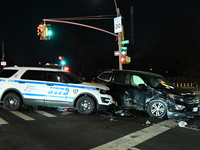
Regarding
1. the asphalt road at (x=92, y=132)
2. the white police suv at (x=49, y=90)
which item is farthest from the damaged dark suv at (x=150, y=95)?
the white police suv at (x=49, y=90)

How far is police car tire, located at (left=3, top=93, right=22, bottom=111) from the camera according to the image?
29.0ft

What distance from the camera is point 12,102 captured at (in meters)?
8.87

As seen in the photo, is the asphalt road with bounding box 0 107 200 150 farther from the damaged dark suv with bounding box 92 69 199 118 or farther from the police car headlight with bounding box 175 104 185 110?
the police car headlight with bounding box 175 104 185 110

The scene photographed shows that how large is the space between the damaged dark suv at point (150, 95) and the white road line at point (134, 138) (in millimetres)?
1148

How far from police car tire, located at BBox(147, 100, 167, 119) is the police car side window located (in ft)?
14.8

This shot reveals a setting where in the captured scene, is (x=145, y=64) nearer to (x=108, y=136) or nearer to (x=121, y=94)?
(x=121, y=94)

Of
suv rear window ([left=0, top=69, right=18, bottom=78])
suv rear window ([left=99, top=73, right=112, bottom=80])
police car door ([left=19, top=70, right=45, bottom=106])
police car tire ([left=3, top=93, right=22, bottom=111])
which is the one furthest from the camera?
suv rear window ([left=99, top=73, right=112, bottom=80])

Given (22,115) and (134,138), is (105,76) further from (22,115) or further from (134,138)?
(134,138)

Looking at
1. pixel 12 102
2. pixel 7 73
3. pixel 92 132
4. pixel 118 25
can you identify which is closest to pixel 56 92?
pixel 12 102

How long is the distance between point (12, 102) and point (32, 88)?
1018mm

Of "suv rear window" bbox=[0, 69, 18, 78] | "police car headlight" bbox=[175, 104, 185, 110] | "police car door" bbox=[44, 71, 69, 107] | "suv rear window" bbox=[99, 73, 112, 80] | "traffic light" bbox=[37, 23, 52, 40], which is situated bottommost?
"police car headlight" bbox=[175, 104, 185, 110]

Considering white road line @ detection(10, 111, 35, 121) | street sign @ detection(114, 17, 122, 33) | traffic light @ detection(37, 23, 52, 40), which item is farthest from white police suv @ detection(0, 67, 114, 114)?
traffic light @ detection(37, 23, 52, 40)

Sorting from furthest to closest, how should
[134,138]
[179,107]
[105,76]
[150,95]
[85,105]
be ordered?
[105,76] < [85,105] < [150,95] < [179,107] < [134,138]

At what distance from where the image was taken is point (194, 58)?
4609 centimetres
